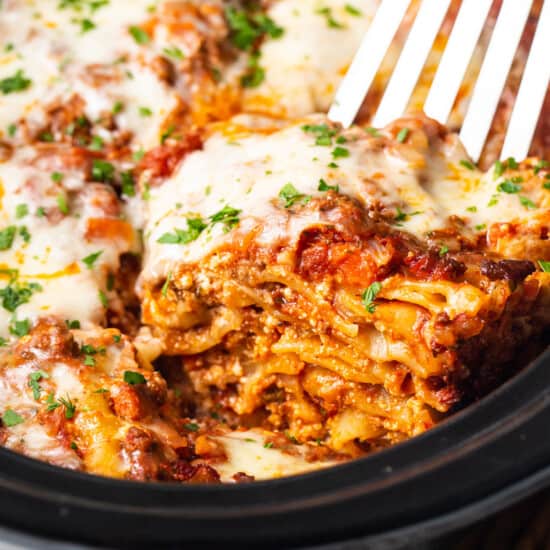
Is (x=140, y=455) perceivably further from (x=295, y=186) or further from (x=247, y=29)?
(x=247, y=29)

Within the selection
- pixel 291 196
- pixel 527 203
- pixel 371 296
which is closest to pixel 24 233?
pixel 291 196

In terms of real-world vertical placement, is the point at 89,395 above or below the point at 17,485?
below

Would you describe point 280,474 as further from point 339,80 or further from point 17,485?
point 339,80

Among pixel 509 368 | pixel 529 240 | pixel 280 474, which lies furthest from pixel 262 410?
pixel 529 240

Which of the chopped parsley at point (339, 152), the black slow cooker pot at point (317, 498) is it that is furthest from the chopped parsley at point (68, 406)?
the chopped parsley at point (339, 152)

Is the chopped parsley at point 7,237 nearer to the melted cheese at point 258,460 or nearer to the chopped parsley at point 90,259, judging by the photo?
the chopped parsley at point 90,259

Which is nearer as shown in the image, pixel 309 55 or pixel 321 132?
pixel 321 132

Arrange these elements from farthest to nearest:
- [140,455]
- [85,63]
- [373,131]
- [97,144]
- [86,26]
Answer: [86,26] → [85,63] → [97,144] → [373,131] → [140,455]

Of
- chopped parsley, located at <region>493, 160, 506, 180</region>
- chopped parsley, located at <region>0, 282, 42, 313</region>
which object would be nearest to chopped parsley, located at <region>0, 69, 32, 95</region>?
chopped parsley, located at <region>0, 282, 42, 313</region>
